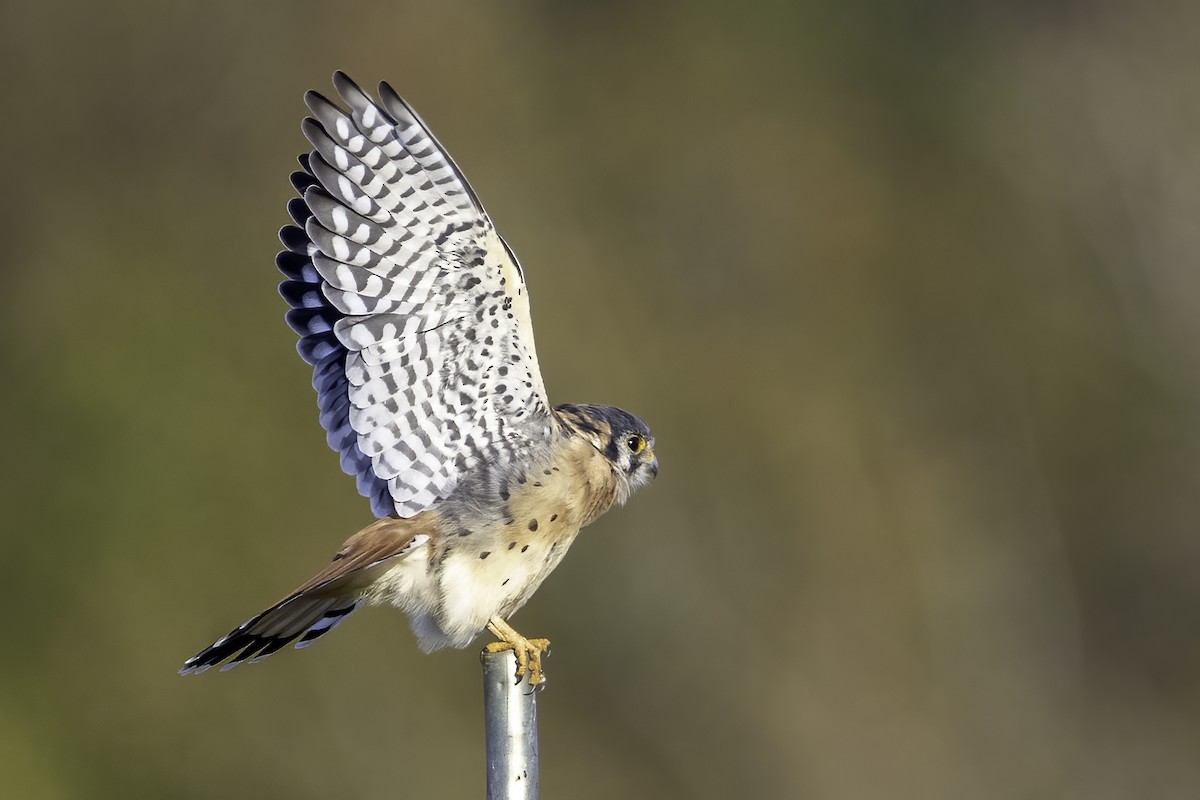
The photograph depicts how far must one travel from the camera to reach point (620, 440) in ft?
10.8

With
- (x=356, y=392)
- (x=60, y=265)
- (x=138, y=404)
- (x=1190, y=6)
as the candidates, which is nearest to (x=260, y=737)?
(x=138, y=404)

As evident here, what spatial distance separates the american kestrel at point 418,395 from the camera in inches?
107

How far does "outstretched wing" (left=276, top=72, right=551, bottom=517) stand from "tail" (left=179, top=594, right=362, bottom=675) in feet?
0.82

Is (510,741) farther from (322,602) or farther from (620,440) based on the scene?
(620,440)

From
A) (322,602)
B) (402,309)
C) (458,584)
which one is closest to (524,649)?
(458,584)

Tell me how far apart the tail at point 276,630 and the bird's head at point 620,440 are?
69cm

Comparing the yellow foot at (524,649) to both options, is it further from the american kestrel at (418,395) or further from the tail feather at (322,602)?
the tail feather at (322,602)

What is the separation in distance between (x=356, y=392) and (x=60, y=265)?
5.05 metres

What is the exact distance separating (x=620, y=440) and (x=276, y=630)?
935 mm

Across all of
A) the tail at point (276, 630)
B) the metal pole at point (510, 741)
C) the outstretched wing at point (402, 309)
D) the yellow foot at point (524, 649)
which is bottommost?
the yellow foot at point (524, 649)

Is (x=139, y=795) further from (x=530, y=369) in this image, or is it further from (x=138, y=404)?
(x=530, y=369)

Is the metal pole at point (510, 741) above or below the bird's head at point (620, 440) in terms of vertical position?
below

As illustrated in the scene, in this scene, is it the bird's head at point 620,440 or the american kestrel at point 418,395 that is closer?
the american kestrel at point 418,395

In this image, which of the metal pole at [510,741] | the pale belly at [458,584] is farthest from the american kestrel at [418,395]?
the metal pole at [510,741]
